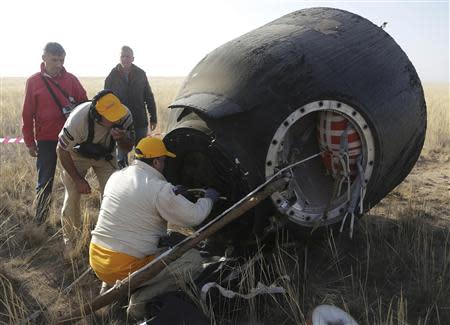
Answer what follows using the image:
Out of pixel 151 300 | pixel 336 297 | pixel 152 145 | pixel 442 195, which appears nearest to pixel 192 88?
pixel 152 145

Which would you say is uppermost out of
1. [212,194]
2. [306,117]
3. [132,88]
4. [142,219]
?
[306,117]

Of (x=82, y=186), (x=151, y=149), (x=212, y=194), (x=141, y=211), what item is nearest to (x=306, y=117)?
(x=212, y=194)

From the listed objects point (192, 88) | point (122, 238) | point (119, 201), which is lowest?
point (122, 238)

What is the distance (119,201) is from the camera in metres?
3.43

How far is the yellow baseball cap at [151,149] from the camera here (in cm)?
342

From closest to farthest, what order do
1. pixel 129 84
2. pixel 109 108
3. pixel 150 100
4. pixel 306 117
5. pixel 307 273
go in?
pixel 306 117 → pixel 307 273 → pixel 109 108 → pixel 129 84 → pixel 150 100

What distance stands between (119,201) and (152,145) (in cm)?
47

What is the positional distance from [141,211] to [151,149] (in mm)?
446

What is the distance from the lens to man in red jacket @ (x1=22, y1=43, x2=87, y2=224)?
503cm

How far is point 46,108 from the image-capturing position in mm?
5066

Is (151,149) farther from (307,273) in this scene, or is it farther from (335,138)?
(307,273)

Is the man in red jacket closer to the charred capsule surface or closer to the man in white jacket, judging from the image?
the charred capsule surface

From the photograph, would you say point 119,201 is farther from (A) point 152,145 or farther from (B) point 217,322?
(B) point 217,322

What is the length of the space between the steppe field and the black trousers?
0.48 ft
